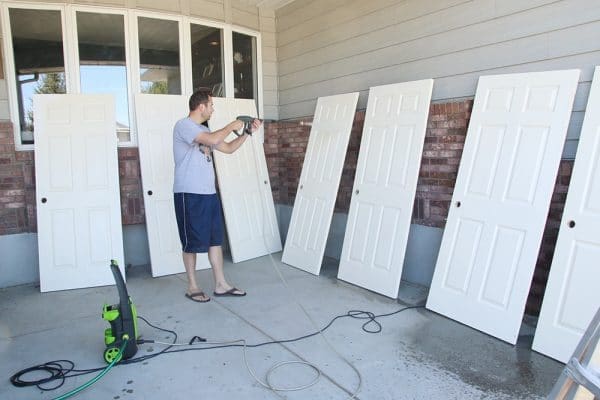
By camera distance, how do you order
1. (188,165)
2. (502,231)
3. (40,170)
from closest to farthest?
(502,231), (188,165), (40,170)

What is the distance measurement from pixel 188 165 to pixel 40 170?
1.71 metres

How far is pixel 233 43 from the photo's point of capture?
5.38 metres

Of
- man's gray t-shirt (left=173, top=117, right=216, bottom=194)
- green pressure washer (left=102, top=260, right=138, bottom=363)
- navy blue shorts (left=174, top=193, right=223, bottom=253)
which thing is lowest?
green pressure washer (left=102, top=260, right=138, bottom=363)

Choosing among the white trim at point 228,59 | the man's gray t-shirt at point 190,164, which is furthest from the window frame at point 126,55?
the man's gray t-shirt at point 190,164

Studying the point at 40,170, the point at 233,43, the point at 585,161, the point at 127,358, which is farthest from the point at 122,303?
the point at 233,43

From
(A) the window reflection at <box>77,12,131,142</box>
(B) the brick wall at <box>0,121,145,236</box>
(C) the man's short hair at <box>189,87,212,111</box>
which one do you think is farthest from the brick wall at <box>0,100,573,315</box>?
(C) the man's short hair at <box>189,87,212,111</box>

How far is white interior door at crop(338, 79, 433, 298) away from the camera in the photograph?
3686mm

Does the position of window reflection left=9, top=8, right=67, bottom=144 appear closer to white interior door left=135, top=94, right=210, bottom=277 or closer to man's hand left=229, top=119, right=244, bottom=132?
white interior door left=135, top=94, right=210, bottom=277

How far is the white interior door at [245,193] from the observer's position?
4910 mm

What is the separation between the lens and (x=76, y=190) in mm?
4207

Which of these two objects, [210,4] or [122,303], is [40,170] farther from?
[210,4]

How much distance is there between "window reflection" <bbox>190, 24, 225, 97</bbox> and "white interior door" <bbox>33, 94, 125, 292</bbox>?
117 centimetres

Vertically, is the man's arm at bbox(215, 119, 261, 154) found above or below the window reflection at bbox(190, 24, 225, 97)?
below

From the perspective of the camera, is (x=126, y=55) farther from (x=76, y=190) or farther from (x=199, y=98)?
(x=199, y=98)
